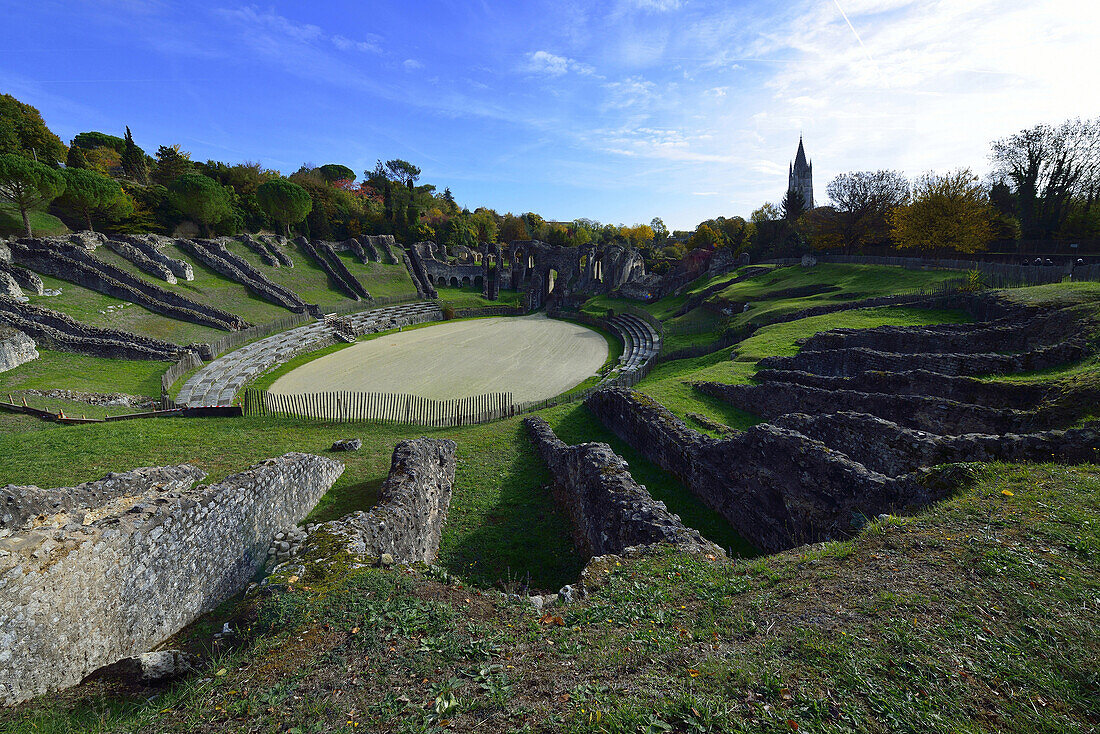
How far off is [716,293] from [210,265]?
52501 mm

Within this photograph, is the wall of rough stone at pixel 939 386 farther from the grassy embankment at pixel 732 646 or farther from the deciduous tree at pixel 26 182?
the deciduous tree at pixel 26 182

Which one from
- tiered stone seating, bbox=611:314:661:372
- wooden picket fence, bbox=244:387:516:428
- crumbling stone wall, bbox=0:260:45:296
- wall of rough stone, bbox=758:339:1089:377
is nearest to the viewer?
wall of rough stone, bbox=758:339:1089:377

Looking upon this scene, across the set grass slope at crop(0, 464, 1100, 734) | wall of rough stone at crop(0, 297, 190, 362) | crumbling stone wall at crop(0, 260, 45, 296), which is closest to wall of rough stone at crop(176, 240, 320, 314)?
crumbling stone wall at crop(0, 260, 45, 296)

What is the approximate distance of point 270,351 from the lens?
Answer: 34844 millimetres

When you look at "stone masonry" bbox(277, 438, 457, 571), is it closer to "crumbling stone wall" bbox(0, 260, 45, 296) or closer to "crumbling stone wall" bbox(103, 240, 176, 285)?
"crumbling stone wall" bbox(0, 260, 45, 296)

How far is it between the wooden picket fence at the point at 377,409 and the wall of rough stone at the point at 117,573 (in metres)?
12.1

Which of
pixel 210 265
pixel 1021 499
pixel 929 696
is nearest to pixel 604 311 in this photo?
pixel 210 265

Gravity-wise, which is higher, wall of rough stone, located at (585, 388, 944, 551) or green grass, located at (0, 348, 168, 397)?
green grass, located at (0, 348, 168, 397)

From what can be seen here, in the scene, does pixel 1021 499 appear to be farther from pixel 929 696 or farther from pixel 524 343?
pixel 524 343

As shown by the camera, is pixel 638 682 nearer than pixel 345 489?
Yes

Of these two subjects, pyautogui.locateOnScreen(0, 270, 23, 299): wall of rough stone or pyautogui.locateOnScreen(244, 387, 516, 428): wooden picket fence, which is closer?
pyautogui.locateOnScreen(244, 387, 516, 428): wooden picket fence

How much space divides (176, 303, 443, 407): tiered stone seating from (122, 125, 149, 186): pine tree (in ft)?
141

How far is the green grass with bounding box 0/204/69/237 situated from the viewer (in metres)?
39.5

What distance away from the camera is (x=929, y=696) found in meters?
3.73
